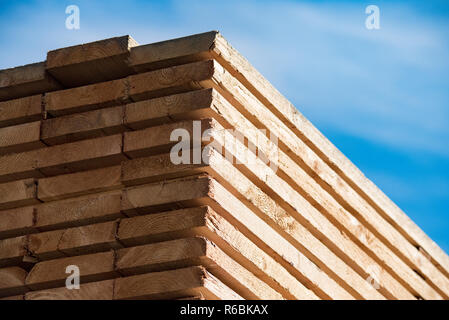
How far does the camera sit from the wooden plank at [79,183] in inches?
198

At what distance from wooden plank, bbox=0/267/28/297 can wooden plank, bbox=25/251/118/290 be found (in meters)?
0.06

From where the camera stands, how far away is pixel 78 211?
500 centimetres

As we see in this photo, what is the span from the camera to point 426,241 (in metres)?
7.52

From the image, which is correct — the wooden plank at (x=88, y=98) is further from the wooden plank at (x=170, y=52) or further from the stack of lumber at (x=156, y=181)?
the wooden plank at (x=170, y=52)

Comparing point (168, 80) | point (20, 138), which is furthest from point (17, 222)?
point (168, 80)

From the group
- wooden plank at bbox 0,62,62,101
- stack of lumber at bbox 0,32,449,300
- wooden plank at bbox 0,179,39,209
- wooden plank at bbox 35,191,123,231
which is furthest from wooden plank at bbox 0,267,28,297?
wooden plank at bbox 0,62,62,101

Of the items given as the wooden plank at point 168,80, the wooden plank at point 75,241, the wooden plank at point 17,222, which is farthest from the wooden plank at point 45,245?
the wooden plank at point 168,80

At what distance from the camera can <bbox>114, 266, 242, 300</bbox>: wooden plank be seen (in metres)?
4.54

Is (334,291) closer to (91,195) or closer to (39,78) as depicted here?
(91,195)

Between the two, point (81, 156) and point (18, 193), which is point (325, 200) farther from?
point (18, 193)

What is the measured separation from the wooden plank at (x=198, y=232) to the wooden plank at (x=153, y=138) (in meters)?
0.39

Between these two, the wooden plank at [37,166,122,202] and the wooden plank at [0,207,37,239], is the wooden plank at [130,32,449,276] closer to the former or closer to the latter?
the wooden plank at [37,166,122,202]
